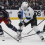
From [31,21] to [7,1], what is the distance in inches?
167

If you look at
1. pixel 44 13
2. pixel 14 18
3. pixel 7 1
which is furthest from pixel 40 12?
pixel 7 1

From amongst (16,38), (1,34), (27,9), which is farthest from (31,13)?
(1,34)

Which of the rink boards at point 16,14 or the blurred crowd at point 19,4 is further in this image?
the blurred crowd at point 19,4

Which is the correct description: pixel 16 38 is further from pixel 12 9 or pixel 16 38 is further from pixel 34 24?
pixel 12 9

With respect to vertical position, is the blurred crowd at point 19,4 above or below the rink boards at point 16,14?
above

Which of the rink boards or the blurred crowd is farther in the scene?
the blurred crowd

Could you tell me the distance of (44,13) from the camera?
6.83 meters

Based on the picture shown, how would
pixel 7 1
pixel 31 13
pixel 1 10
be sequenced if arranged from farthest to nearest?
pixel 7 1
pixel 1 10
pixel 31 13

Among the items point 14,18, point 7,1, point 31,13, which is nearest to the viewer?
point 31,13

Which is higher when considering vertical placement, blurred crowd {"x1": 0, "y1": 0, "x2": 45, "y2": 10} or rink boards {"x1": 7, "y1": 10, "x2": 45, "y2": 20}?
blurred crowd {"x1": 0, "y1": 0, "x2": 45, "y2": 10}

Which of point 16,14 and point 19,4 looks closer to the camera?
point 16,14

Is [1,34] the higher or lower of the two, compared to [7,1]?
lower

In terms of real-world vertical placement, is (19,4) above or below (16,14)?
above

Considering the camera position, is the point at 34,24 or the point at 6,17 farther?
the point at 6,17
